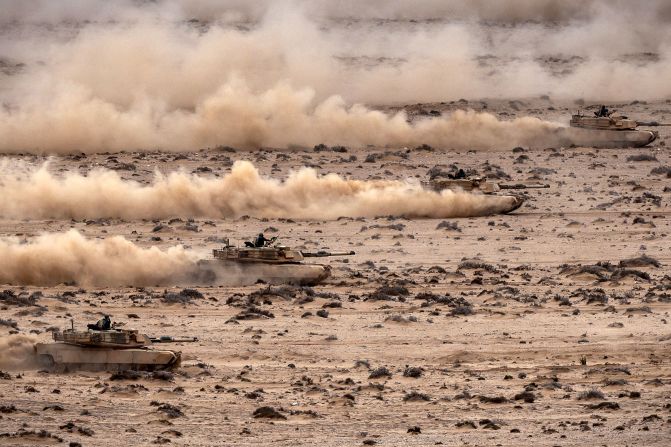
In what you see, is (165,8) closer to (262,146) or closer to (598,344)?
(262,146)

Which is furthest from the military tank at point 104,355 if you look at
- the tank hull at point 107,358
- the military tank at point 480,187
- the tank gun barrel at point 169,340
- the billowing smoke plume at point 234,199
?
the military tank at point 480,187

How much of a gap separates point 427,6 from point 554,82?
12131 millimetres

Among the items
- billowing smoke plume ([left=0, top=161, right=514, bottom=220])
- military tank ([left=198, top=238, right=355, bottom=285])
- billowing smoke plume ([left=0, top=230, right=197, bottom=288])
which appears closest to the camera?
billowing smoke plume ([left=0, top=230, right=197, bottom=288])

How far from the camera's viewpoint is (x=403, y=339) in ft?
133

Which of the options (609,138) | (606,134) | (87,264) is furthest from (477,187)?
(87,264)

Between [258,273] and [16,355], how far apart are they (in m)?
11.1

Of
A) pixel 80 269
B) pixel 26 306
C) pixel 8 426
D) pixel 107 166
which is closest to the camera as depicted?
pixel 8 426

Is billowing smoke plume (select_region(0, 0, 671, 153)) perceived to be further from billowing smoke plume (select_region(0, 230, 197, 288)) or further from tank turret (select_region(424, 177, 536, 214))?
billowing smoke plume (select_region(0, 230, 197, 288))

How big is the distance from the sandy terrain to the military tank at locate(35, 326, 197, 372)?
0.25m

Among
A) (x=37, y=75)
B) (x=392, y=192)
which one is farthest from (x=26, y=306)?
(x=37, y=75)

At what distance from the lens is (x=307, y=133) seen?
251 ft

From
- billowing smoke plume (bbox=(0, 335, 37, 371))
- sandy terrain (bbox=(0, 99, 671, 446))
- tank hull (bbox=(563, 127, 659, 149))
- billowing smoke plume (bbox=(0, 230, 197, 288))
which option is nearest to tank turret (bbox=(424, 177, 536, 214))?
sandy terrain (bbox=(0, 99, 671, 446))

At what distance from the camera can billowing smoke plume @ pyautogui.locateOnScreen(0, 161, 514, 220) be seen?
5850cm

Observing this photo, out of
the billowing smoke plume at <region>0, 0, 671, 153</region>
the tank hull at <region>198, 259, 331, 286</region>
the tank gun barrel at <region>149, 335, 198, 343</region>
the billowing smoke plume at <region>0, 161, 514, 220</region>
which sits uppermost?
the billowing smoke plume at <region>0, 0, 671, 153</region>
